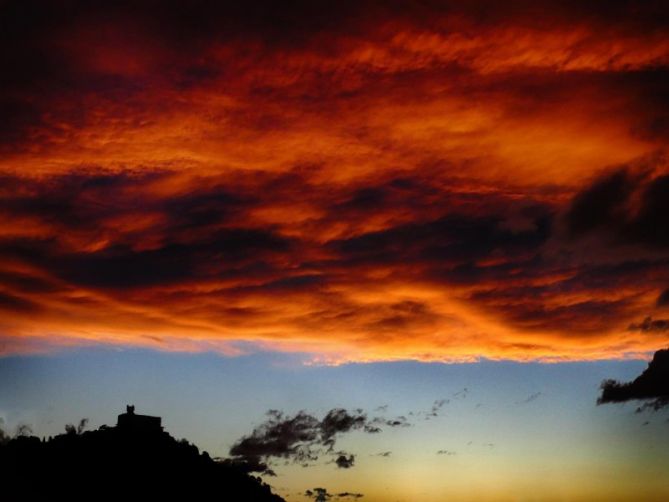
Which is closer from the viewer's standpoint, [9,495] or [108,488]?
[9,495]

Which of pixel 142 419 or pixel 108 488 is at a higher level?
pixel 142 419

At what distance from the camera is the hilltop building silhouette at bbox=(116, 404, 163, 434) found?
597ft

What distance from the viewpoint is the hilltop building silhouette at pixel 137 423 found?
18188 centimetres

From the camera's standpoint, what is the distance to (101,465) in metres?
172

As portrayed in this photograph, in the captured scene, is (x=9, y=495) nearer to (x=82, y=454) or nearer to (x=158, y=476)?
(x=82, y=454)

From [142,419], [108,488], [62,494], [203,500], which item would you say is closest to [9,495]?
[62,494]

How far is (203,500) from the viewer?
7810 inches

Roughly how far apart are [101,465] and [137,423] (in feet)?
48.7

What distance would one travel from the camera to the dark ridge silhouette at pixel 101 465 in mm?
160250

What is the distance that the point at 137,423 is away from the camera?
185 m

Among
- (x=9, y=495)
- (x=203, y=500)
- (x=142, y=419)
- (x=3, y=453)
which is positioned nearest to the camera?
(x=9, y=495)

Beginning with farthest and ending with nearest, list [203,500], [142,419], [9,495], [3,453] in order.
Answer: [203,500]
[142,419]
[3,453]
[9,495]

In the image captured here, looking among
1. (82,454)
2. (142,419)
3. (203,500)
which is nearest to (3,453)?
(82,454)

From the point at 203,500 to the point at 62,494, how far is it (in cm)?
4552
